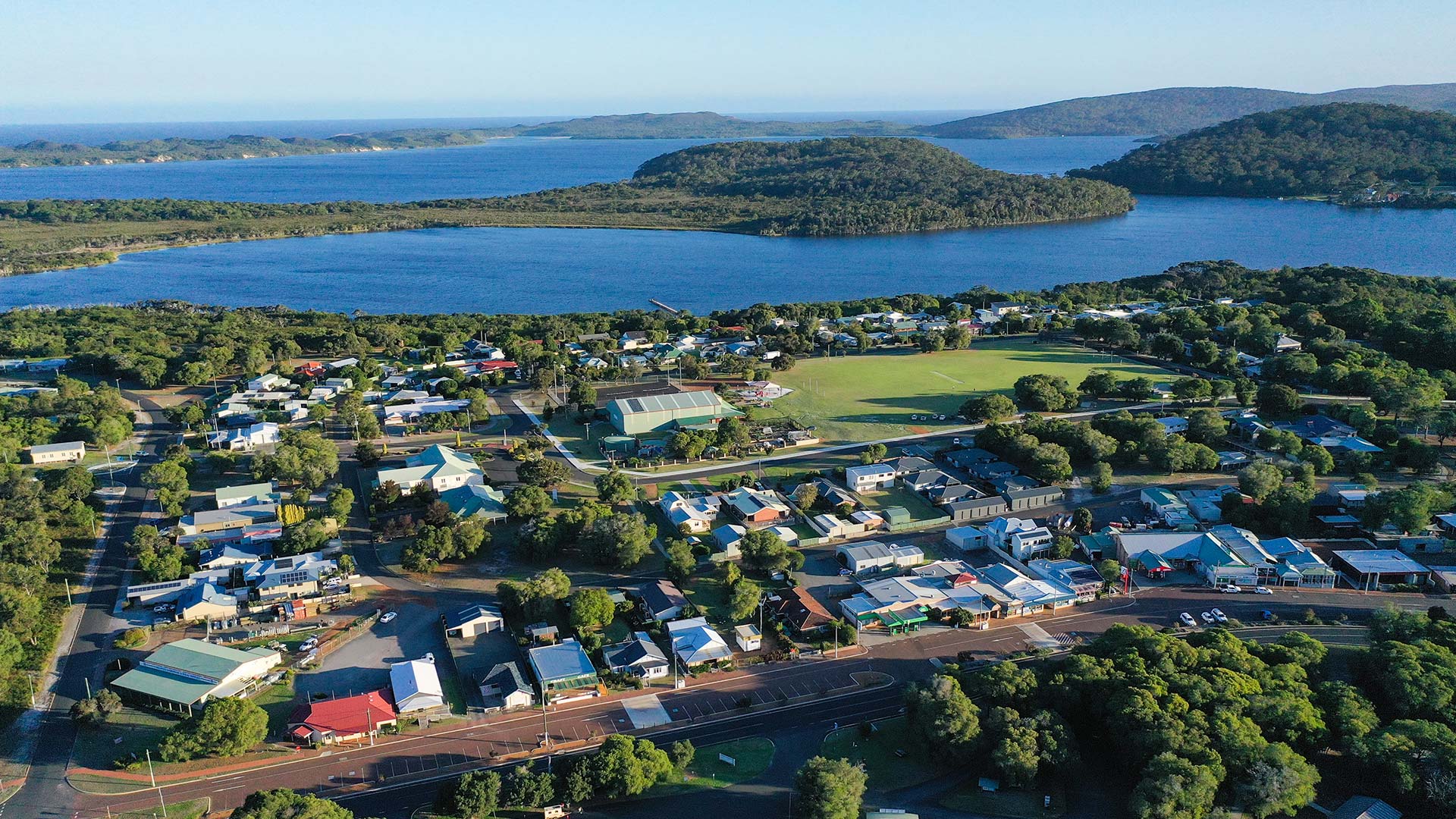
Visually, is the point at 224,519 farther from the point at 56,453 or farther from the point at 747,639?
the point at 747,639

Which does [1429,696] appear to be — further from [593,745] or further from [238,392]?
[238,392]

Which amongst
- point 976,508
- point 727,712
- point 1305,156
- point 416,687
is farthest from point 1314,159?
point 416,687

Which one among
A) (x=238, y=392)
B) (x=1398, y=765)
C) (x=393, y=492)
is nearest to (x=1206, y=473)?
(x=1398, y=765)

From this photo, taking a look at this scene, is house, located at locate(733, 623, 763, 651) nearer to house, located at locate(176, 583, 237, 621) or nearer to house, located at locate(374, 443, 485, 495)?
house, located at locate(176, 583, 237, 621)

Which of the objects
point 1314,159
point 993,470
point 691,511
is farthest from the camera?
point 1314,159

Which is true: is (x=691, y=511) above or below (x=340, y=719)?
above

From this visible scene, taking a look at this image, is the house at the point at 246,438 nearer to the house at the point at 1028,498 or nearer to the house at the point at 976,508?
the house at the point at 976,508
